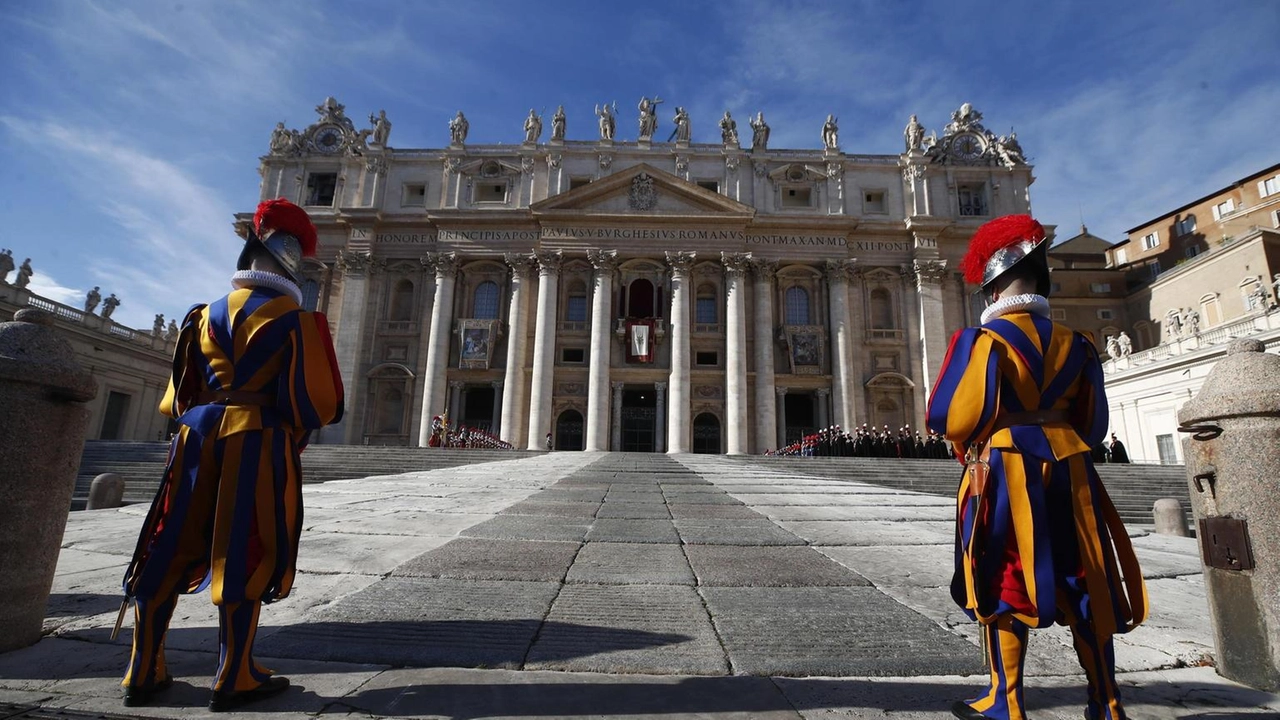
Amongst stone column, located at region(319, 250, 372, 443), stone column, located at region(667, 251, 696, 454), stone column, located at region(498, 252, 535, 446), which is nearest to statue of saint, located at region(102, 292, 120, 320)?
stone column, located at region(319, 250, 372, 443)

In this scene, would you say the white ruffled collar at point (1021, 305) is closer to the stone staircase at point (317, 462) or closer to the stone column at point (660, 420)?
the stone staircase at point (317, 462)

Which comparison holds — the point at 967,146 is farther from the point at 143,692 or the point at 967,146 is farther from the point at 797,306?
the point at 143,692

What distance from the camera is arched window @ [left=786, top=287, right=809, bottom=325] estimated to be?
3117 centimetres

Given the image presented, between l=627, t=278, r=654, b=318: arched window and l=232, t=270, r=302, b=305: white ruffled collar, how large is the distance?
27.8m

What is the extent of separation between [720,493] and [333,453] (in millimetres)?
13822

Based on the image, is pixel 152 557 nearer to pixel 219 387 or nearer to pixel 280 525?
pixel 280 525

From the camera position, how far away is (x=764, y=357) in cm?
2966

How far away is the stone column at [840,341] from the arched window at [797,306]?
1.29 metres

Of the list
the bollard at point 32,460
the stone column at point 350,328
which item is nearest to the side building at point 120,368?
the stone column at point 350,328

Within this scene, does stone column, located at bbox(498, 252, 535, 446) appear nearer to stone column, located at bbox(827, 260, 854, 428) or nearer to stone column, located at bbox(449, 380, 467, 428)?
stone column, located at bbox(449, 380, 467, 428)

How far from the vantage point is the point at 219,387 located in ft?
8.04

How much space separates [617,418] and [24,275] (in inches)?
931

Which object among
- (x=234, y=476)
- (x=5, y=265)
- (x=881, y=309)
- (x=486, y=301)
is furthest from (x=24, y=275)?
(x=881, y=309)

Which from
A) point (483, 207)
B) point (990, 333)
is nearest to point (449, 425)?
point (483, 207)
